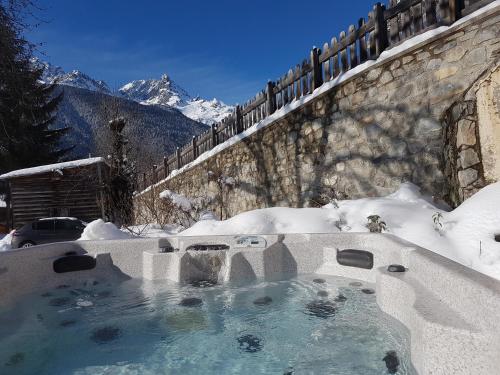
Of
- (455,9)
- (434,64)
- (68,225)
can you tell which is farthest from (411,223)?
(68,225)

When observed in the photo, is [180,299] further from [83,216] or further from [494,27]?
[83,216]

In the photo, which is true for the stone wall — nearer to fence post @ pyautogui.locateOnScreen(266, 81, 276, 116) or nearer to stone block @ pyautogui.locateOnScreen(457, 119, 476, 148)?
stone block @ pyautogui.locateOnScreen(457, 119, 476, 148)

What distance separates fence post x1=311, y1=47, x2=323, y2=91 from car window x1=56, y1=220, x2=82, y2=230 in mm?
6823

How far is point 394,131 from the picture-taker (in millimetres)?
4176

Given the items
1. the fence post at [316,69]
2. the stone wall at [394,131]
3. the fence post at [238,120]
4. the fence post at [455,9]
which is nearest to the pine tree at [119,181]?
the fence post at [238,120]

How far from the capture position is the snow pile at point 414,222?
275cm

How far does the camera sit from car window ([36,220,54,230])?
8.53 meters

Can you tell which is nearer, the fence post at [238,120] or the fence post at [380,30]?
the fence post at [380,30]

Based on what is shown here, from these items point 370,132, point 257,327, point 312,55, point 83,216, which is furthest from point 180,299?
point 83,216

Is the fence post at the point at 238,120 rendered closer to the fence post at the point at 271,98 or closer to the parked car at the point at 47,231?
the fence post at the point at 271,98

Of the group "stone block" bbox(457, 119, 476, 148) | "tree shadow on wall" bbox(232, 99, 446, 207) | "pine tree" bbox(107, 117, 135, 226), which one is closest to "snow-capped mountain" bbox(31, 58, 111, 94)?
"pine tree" bbox(107, 117, 135, 226)

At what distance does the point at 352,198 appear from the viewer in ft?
15.1

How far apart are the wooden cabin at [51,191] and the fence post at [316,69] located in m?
9.32

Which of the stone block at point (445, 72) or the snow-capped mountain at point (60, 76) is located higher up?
the snow-capped mountain at point (60, 76)
